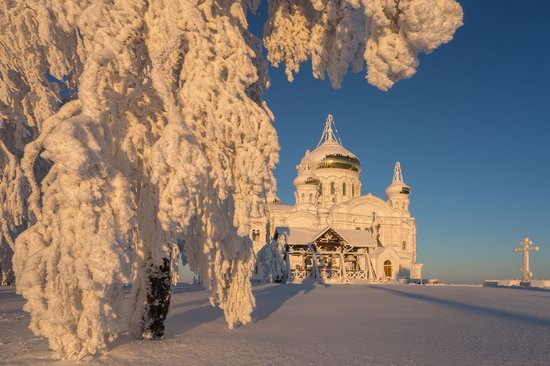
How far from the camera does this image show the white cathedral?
3391cm

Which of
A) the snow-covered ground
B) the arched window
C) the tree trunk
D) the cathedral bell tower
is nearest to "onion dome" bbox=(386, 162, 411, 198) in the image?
the cathedral bell tower

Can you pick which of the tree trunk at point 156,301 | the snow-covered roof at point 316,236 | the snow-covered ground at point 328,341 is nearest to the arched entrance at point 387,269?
the snow-covered roof at point 316,236

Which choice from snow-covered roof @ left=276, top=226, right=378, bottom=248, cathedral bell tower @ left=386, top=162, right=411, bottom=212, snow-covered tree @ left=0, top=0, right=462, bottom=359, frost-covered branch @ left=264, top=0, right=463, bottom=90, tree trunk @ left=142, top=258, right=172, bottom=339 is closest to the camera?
snow-covered tree @ left=0, top=0, right=462, bottom=359

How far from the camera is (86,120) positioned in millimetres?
5008

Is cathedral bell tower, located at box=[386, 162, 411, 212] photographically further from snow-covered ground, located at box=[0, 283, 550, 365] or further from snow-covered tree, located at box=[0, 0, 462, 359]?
snow-covered tree, located at box=[0, 0, 462, 359]

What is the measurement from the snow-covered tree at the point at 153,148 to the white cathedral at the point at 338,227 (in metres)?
24.5

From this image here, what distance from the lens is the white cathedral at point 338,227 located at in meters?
33.9

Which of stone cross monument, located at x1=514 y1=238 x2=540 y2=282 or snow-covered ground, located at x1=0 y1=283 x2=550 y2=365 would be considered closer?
snow-covered ground, located at x1=0 y1=283 x2=550 y2=365

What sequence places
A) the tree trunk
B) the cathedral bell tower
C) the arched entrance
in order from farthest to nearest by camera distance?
the cathedral bell tower < the arched entrance < the tree trunk

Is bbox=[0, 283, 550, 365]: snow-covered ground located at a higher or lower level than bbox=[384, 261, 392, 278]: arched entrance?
lower

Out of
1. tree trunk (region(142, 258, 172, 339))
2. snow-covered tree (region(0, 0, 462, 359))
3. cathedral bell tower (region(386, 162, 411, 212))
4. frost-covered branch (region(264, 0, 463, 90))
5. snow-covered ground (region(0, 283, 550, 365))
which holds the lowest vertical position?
snow-covered ground (region(0, 283, 550, 365))

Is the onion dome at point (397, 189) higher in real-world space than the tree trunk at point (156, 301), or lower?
higher

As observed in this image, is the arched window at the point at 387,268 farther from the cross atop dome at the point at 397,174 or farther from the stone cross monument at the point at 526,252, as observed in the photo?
the cross atop dome at the point at 397,174

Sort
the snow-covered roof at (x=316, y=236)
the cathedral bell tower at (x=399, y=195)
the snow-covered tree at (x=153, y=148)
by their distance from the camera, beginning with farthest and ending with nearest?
the cathedral bell tower at (x=399, y=195), the snow-covered roof at (x=316, y=236), the snow-covered tree at (x=153, y=148)
